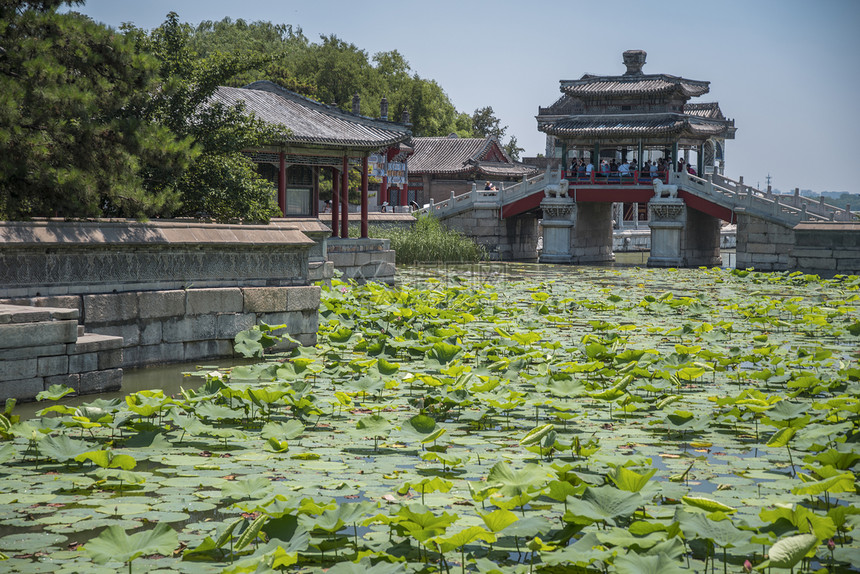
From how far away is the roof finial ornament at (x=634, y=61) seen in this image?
34.0 metres

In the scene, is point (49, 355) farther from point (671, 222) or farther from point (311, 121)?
point (671, 222)

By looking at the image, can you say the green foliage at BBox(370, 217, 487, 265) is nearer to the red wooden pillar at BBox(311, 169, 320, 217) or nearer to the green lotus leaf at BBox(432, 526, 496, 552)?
the red wooden pillar at BBox(311, 169, 320, 217)

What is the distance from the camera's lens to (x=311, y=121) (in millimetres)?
19594

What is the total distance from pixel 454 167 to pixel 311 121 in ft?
80.4

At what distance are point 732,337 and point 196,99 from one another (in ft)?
24.0

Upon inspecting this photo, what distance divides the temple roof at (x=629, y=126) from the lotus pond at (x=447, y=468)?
74.0 feet

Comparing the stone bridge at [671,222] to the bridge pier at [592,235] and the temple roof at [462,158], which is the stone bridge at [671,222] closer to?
the bridge pier at [592,235]

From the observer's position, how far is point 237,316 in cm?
938

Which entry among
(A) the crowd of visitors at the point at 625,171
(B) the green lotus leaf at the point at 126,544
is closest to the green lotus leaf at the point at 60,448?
(B) the green lotus leaf at the point at 126,544

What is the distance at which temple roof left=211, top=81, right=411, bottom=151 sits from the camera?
18.6 meters

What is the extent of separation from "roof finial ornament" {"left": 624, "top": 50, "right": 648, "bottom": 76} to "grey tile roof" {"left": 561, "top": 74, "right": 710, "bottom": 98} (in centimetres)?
91

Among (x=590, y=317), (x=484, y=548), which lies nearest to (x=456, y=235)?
(x=590, y=317)

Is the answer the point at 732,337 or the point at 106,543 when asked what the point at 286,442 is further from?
the point at 732,337

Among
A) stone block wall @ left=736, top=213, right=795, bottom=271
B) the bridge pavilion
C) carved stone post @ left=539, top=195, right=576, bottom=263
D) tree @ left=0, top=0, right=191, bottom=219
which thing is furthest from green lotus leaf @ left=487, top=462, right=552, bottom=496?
the bridge pavilion
